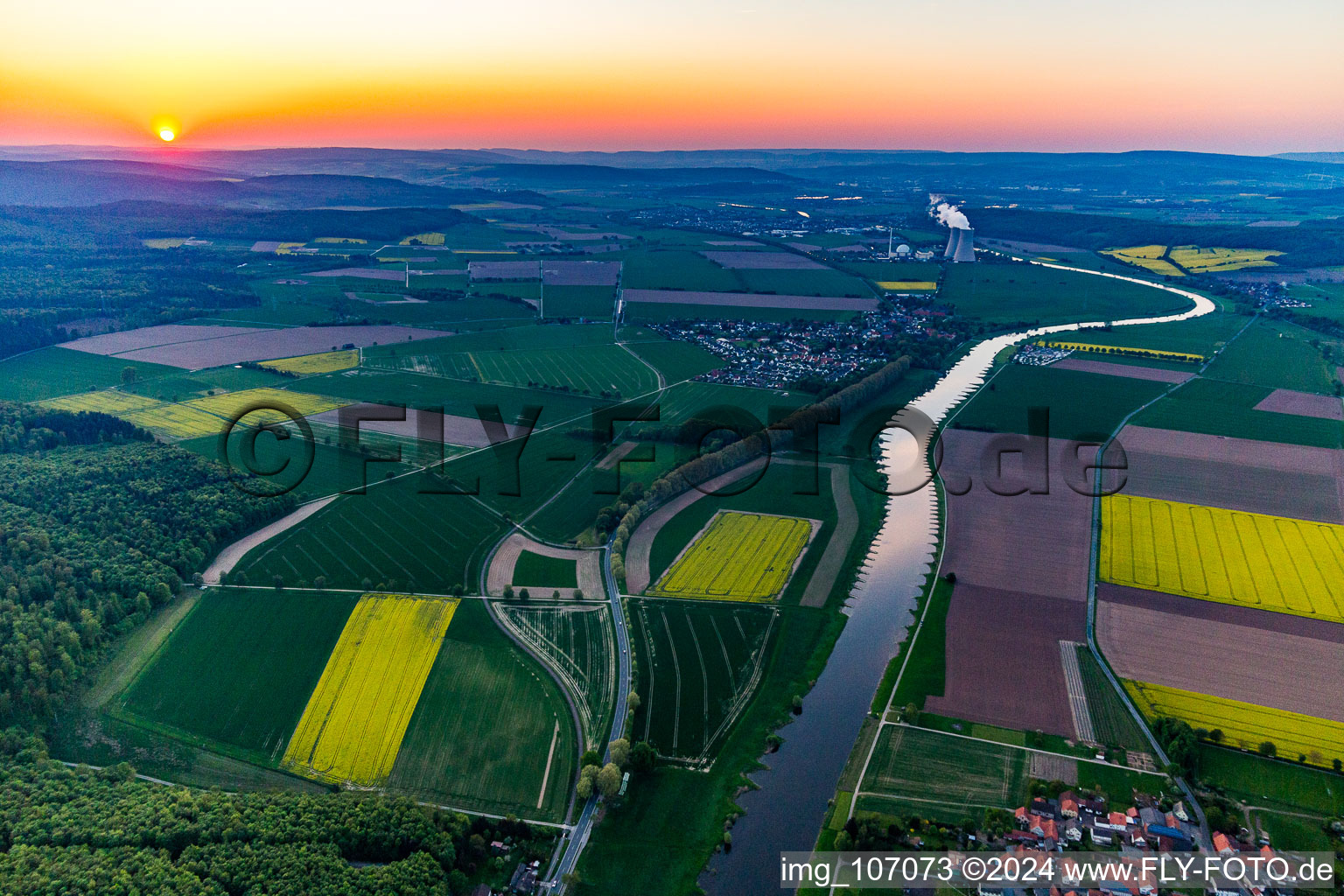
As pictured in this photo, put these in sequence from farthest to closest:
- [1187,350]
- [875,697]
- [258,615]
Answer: [1187,350]
[258,615]
[875,697]

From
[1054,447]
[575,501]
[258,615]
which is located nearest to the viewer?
[258,615]

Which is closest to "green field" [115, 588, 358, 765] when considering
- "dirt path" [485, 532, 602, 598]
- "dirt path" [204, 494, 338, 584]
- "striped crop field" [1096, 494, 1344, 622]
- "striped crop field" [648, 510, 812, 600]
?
"dirt path" [204, 494, 338, 584]

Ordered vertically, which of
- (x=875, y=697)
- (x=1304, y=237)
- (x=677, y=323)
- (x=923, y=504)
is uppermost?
(x=1304, y=237)

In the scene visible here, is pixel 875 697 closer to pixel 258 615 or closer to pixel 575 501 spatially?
pixel 575 501

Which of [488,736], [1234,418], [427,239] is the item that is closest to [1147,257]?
[1234,418]

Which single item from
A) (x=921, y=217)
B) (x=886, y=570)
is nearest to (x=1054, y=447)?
(x=886, y=570)

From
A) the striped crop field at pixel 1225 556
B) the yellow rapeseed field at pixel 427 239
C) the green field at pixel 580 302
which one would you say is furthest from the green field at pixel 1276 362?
the yellow rapeseed field at pixel 427 239

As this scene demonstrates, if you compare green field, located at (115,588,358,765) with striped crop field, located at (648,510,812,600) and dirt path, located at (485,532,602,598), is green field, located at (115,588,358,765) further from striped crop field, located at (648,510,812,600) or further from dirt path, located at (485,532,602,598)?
striped crop field, located at (648,510,812,600)

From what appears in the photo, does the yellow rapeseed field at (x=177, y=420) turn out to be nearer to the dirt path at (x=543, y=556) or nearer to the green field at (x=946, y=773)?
the dirt path at (x=543, y=556)
